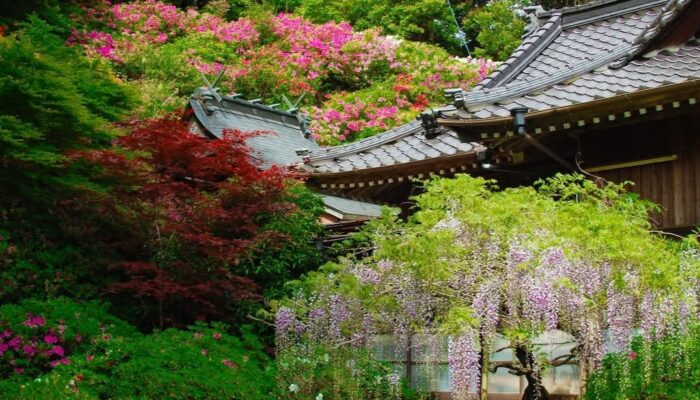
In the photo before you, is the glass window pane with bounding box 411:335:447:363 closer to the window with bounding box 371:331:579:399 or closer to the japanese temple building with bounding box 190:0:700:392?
the window with bounding box 371:331:579:399

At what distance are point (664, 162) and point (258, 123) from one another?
912 cm

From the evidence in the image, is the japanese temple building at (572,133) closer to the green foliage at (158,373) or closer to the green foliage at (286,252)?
the green foliage at (286,252)

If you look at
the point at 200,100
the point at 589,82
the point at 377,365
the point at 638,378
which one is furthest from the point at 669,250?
the point at 200,100

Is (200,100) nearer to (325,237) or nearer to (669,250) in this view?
(325,237)

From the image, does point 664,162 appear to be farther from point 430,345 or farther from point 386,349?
point 386,349

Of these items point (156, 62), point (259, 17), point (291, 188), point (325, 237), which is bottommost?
point (325, 237)

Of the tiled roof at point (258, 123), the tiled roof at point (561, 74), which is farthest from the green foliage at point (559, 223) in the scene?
the tiled roof at point (258, 123)

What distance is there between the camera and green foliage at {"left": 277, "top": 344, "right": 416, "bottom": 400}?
7.09 metres

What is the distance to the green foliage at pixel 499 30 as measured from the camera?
74.2 feet

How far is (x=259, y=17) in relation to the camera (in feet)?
70.3

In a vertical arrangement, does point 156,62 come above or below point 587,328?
above

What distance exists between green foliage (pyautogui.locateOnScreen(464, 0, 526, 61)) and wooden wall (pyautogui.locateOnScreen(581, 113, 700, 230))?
15117 mm

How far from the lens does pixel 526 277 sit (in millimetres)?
5473

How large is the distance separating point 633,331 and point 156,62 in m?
14.4
